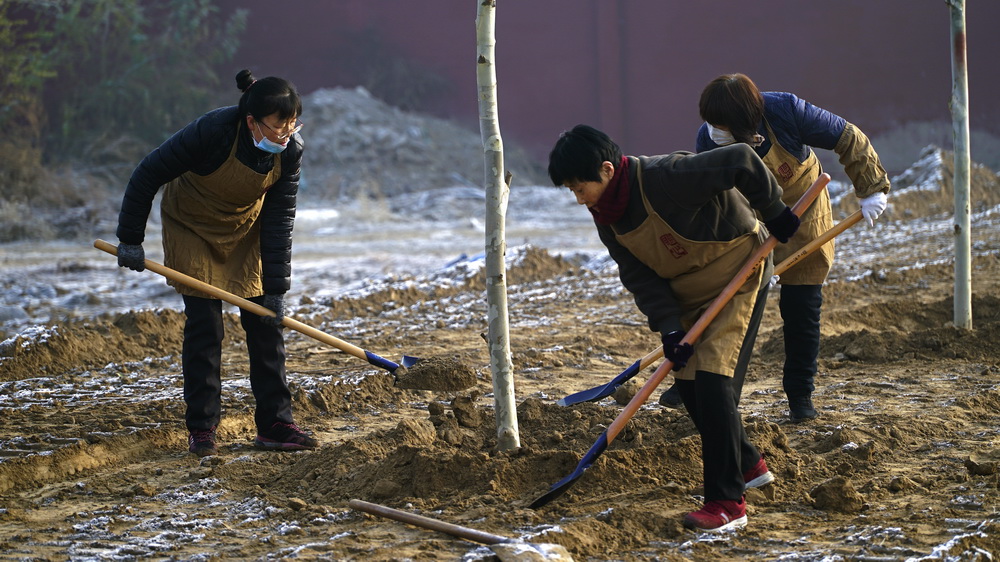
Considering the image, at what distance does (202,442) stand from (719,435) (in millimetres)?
2321

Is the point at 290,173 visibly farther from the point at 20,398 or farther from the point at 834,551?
the point at 834,551

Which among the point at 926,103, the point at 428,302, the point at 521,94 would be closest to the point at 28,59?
the point at 521,94

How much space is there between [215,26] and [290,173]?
50.0 feet

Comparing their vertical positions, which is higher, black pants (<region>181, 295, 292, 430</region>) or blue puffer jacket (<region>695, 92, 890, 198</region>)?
blue puffer jacket (<region>695, 92, 890, 198</region>)

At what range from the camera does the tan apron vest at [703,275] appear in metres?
3.05

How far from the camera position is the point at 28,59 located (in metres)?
15.3

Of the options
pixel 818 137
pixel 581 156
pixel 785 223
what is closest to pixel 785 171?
pixel 818 137

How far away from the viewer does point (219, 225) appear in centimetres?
416

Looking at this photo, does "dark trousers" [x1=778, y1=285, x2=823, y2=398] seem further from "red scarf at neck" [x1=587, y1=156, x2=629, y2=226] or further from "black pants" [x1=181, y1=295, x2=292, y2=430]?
"black pants" [x1=181, y1=295, x2=292, y2=430]

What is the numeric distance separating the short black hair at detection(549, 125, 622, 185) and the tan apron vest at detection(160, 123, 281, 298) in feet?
5.00

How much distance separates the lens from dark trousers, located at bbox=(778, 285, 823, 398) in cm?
422

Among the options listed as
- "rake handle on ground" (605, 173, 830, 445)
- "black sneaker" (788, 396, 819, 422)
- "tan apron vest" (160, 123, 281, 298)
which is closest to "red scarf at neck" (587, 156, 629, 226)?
"rake handle on ground" (605, 173, 830, 445)

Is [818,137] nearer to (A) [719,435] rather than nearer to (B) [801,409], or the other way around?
(B) [801,409]

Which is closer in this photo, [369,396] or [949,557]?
[949,557]
